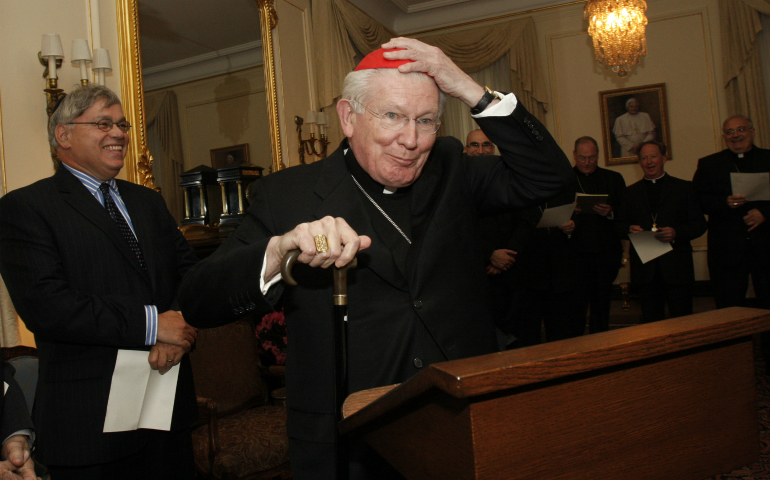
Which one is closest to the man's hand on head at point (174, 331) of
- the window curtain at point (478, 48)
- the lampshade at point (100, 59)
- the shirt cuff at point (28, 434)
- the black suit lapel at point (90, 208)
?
the black suit lapel at point (90, 208)

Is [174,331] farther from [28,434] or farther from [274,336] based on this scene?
[274,336]

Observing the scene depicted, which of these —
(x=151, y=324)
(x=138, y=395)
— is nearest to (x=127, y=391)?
(x=138, y=395)

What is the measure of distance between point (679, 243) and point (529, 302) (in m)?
1.33

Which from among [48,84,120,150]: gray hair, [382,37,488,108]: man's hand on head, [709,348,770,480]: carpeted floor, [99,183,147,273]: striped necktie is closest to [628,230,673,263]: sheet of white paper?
[709,348,770,480]: carpeted floor

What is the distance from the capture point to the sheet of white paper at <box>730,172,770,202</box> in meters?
4.39

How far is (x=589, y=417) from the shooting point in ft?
2.62

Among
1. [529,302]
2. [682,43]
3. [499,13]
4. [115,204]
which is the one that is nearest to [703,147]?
[682,43]

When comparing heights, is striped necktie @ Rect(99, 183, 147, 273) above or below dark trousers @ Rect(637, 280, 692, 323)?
above

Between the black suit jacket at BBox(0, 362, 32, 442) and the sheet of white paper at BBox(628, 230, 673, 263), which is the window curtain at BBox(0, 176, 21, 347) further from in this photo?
the sheet of white paper at BBox(628, 230, 673, 263)

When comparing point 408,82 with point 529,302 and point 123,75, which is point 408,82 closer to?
point 123,75

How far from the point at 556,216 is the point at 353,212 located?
3.29m

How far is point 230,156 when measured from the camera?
15.9ft

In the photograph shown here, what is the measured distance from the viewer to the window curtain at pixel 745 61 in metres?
7.23

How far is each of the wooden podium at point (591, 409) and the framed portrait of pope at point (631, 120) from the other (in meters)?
7.54
